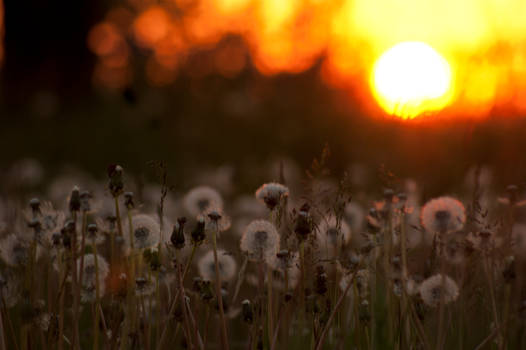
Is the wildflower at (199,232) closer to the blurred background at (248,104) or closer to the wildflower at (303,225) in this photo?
the wildflower at (303,225)

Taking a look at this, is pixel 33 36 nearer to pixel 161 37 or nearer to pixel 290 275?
pixel 161 37

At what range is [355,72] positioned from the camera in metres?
9.18

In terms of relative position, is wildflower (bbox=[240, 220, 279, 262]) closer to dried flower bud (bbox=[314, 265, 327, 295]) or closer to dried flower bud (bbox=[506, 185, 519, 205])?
dried flower bud (bbox=[314, 265, 327, 295])

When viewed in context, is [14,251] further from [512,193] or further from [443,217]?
[512,193]

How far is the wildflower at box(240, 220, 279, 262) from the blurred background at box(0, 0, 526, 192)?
11.5 ft

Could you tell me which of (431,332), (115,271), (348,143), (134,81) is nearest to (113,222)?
(115,271)

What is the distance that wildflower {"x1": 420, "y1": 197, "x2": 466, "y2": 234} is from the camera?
1704 millimetres

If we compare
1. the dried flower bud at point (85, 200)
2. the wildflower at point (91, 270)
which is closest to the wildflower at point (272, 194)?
the dried flower bud at point (85, 200)

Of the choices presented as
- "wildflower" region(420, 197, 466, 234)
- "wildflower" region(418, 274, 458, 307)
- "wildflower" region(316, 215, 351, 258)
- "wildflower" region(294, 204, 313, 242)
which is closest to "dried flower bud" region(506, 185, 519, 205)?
"wildflower" region(420, 197, 466, 234)

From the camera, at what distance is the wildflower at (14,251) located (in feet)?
6.51

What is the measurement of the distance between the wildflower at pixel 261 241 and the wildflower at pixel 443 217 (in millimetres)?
450

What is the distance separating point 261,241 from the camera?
1744 millimetres

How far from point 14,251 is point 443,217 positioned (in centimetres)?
143

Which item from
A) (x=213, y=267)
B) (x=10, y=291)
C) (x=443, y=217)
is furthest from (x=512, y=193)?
(x=10, y=291)
